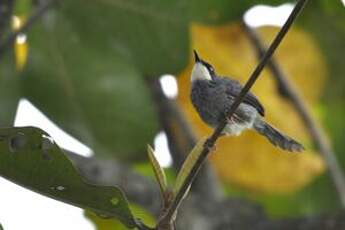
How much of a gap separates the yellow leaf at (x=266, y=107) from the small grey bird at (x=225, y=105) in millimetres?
1819

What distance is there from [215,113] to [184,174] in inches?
9.8

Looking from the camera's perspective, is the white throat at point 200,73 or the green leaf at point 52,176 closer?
the green leaf at point 52,176

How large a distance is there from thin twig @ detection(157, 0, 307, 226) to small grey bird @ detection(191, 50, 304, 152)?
9.4 inches

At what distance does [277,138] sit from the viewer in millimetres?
2227

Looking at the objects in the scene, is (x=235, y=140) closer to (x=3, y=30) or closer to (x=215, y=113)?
(x=3, y=30)

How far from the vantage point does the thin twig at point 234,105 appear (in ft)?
5.81

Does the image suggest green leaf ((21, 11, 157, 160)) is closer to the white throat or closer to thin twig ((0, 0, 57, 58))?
thin twig ((0, 0, 57, 58))

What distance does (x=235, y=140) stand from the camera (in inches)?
178

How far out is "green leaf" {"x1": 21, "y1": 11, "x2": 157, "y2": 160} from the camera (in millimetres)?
4074

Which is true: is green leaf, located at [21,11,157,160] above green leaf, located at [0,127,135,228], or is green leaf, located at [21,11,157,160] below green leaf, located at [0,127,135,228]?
below

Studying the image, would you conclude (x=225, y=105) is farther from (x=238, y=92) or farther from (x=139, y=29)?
(x=139, y=29)

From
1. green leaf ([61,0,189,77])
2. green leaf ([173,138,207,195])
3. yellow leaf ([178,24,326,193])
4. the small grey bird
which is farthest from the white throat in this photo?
yellow leaf ([178,24,326,193])

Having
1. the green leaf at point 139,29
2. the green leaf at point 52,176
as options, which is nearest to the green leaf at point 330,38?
the green leaf at point 139,29

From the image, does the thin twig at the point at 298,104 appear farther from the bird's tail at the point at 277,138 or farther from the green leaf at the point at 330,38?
the bird's tail at the point at 277,138
